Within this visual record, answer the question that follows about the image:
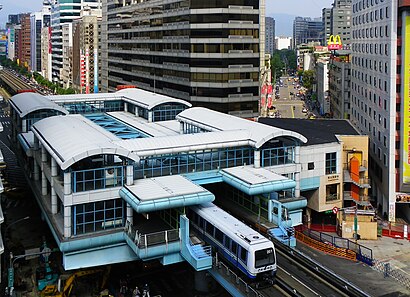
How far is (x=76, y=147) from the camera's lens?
123 ft

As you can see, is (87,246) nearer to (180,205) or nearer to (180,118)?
(180,205)

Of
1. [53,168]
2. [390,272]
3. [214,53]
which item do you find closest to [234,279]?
[390,272]

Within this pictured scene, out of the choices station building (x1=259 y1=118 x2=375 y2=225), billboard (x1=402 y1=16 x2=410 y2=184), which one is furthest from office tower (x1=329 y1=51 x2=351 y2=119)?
station building (x1=259 y1=118 x2=375 y2=225)

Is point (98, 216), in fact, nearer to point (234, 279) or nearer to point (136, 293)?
point (136, 293)

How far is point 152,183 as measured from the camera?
38281 mm

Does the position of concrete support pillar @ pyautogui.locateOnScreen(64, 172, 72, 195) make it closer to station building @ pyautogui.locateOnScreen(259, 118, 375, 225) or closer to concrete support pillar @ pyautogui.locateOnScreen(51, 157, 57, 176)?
concrete support pillar @ pyautogui.locateOnScreen(51, 157, 57, 176)

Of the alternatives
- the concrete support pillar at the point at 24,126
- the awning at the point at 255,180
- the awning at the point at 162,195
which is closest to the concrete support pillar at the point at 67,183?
the awning at the point at 162,195

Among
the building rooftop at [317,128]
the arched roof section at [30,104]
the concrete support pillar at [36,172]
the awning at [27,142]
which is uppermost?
the arched roof section at [30,104]

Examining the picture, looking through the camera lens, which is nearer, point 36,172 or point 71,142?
point 71,142

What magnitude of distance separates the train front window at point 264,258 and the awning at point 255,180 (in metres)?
8.25

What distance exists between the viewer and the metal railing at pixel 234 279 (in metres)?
29.8

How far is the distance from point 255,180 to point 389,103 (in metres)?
23.3

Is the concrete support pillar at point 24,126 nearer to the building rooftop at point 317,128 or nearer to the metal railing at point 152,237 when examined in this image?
the building rooftop at point 317,128

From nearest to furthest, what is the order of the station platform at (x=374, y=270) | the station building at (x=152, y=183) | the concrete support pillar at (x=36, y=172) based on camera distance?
the station building at (x=152, y=183) → the station platform at (x=374, y=270) → the concrete support pillar at (x=36, y=172)
